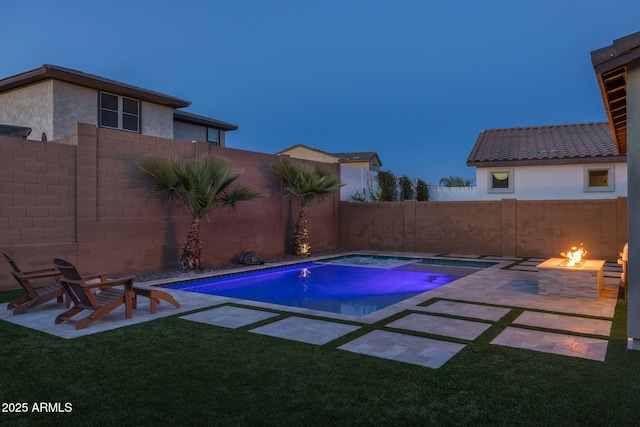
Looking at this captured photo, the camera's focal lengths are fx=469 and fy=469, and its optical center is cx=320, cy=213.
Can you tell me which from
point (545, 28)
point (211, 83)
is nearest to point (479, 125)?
point (545, 28)

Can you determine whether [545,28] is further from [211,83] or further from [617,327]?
[617,327]

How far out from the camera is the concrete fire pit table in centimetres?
820

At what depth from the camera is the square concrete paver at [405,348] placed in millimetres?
4915

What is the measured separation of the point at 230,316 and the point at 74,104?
35.3ft

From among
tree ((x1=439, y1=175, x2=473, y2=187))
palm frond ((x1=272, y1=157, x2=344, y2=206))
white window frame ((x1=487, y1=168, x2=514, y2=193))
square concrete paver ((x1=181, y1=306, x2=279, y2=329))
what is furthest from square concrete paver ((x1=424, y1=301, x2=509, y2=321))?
tree ((x1=439, y1=175, x2=473, y2=187))

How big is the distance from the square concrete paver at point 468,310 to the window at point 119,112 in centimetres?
1222

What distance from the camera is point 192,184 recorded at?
11109 mm

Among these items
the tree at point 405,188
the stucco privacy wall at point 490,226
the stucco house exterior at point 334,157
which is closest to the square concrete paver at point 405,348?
the stucco privacy wall at point 490,226

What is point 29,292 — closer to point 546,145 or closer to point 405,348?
point 405,348

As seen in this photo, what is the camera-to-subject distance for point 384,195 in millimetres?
23578

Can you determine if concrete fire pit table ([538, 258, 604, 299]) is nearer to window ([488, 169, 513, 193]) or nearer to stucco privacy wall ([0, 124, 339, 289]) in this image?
stucco privacy wall ([0, 124, 339, 289])

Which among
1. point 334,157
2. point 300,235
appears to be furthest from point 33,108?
point 334,157

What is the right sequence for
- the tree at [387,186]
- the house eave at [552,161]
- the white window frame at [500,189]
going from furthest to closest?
the tree at [387,186] → the white window frame at [500,189] → the house eave at [552,161]

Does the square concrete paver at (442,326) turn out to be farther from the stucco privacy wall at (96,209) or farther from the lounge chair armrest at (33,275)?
the stucco privacy wall at (96,209)
